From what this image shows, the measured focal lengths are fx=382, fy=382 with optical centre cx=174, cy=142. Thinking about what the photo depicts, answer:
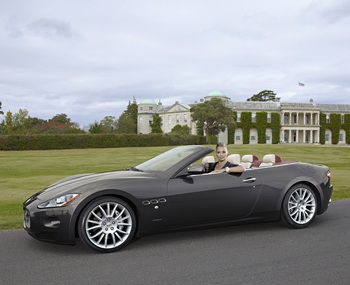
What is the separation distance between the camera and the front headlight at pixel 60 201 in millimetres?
4598

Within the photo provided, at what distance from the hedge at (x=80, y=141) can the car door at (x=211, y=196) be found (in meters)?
43.7

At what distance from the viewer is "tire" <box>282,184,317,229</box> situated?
229 inches

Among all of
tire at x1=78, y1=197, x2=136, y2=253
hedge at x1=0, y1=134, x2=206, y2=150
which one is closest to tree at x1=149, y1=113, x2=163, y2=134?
hedge at x1=0, y1=134, x2=206, y2=150

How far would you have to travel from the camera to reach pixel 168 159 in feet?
18.6

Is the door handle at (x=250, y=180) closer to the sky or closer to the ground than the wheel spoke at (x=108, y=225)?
closer to the sky

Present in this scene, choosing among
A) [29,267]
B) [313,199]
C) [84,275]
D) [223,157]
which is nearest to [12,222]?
[29,267]

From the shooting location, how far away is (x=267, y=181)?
18.7 feet

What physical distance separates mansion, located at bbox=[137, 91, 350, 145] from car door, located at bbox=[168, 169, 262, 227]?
87.5m

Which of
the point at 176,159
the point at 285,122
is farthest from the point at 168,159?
the point at 285,122

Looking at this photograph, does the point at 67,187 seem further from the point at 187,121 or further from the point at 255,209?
the point at 187,121

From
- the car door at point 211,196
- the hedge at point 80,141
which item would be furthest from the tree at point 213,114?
the car door at point 211,196

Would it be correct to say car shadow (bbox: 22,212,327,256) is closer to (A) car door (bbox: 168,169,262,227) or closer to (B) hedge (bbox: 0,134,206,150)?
(A) car door (bbox: 168,169,262,227)

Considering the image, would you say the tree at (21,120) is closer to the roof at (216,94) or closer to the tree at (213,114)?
the tree at (213,114)

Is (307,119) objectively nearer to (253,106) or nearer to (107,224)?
(253,106)
